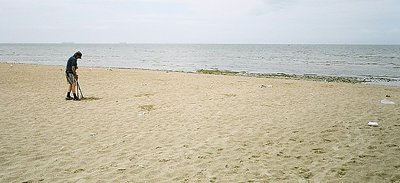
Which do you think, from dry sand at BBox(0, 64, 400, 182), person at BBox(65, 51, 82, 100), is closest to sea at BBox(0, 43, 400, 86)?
dry sand at BBox(0, 64, 400, 182)

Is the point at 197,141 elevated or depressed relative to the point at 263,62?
depressed

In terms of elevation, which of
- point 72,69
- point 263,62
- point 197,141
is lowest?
point 197,141

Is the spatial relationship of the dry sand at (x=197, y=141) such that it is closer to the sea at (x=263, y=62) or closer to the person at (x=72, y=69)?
the person at (x=72, y=69)

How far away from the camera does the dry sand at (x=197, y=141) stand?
194 inches

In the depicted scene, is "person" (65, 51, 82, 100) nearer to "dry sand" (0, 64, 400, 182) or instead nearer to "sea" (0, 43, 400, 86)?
"dry sand" (0, 64, 400, 182)

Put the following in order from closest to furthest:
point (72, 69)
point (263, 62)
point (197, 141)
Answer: point (197, 141) < point (72, 69) < point (263, 62)

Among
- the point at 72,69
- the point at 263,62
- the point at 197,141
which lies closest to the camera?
the point at 197,141

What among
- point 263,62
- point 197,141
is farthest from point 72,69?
point 263,62

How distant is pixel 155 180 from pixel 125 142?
2087 mm

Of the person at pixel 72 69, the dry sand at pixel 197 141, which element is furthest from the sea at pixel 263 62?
the person at pixel 72 69

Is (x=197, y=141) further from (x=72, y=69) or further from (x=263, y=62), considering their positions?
(x=263, y=62)

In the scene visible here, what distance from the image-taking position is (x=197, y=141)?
658cm

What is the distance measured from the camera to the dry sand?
492 centimetres

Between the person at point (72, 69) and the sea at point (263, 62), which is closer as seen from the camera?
the person at point (72, 69)
